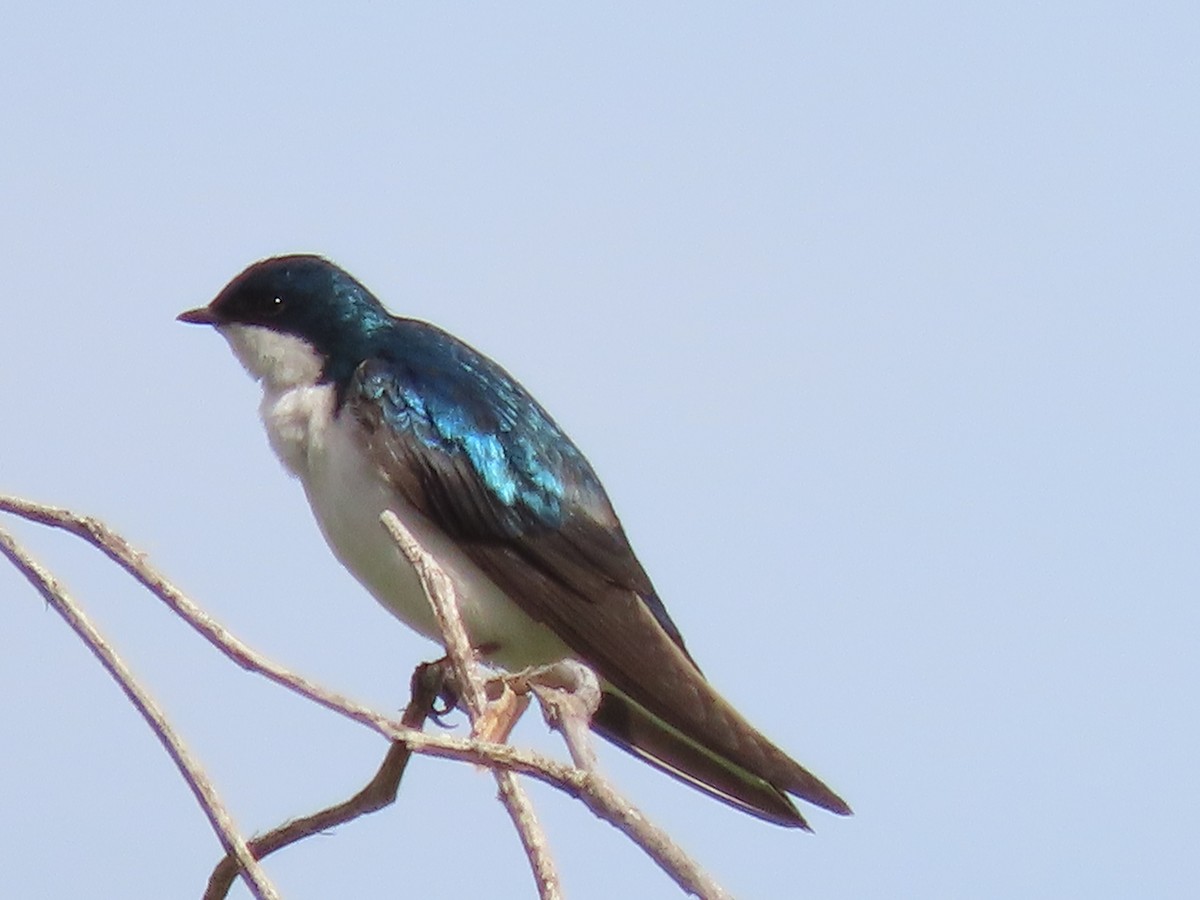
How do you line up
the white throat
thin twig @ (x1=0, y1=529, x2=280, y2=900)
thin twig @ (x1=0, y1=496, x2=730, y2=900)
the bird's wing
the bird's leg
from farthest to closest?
the white throat < the bird's wing < the bird's leg < thin twig @ (x1=0, y1=529, x2=280, y2=900) < thin twig @ (x1=0, y1=496, x2=730, y2=900)

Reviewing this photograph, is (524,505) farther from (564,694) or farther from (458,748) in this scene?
(458,748)

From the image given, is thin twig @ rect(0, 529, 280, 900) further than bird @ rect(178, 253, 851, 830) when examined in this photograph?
No

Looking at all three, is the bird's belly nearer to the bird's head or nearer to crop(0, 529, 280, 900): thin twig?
the bird's head

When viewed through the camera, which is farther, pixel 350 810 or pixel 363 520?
pixel 363 520

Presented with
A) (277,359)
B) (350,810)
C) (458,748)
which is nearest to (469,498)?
(277,359)

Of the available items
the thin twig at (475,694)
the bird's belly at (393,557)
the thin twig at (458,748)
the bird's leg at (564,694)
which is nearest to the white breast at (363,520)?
the bird's belly at (393,557)

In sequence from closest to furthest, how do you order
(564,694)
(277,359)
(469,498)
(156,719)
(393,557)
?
(156,719) < (564,694) < (393,557) < (469,498) < (277,359)

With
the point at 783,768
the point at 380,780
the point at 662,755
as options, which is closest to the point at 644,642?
the point at 662,755

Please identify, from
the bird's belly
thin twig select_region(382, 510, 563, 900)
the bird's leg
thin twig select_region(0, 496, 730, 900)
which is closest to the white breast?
the bird's belly
